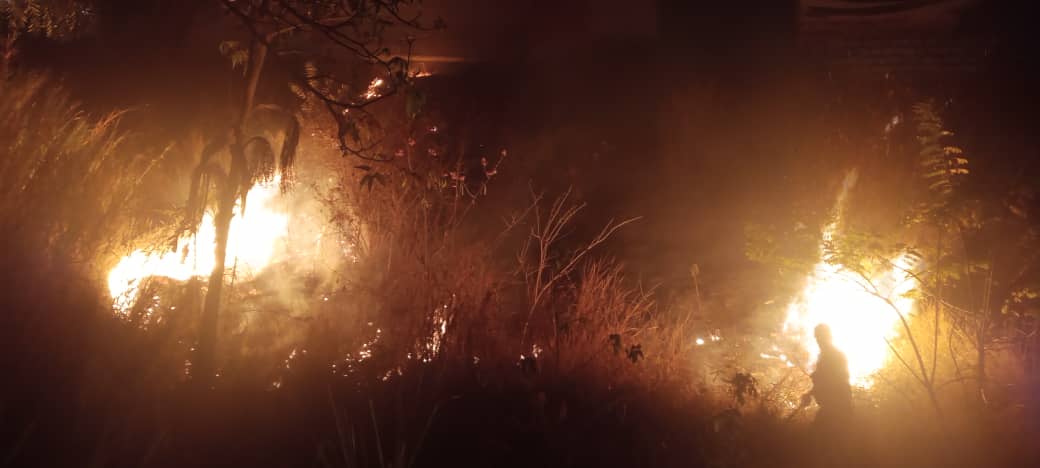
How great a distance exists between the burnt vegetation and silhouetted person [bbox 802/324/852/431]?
5.6 inches

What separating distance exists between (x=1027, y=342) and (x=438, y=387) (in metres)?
4.43

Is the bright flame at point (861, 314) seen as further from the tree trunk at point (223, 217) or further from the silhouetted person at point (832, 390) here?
the tree trunk at point (223, 217)

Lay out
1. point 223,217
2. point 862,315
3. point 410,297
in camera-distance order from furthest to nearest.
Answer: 1. point 862,315
2. point 410,297
3. point 223,217

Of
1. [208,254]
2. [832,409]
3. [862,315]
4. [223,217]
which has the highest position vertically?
[208,254]

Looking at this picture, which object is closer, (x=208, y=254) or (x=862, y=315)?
(x=208, y=254)

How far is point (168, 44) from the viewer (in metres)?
8.54

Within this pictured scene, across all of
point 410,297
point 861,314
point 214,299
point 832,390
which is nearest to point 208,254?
point 214,299

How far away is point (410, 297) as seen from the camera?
4805mm

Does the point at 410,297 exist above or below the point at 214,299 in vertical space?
above

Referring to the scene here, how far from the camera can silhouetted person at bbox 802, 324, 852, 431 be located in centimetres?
409

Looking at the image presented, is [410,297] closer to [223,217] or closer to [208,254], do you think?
[223,217]

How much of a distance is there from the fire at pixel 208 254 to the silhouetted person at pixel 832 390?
3595 millimetres

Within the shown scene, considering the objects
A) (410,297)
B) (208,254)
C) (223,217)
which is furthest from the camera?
(208,254)

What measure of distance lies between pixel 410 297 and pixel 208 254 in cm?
177
